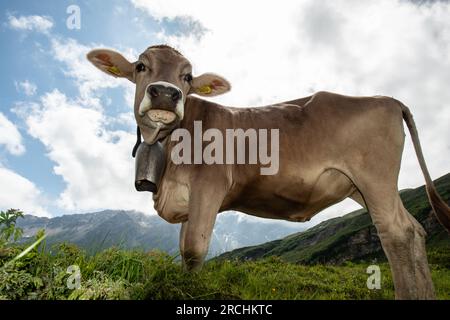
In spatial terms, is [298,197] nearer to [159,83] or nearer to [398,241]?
[398,241]

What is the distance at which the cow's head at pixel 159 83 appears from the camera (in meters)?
5.75

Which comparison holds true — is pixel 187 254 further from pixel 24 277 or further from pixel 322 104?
pixel 322 104

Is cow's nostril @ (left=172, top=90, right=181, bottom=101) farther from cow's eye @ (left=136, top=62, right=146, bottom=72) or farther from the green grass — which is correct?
the green grass

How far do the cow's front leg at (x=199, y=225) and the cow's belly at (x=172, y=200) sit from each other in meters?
0.52

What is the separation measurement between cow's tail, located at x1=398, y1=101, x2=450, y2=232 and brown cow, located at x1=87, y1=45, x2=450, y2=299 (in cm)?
2

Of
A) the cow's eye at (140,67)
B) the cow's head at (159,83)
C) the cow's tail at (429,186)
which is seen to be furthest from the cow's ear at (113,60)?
the cow's tail at (429,186)

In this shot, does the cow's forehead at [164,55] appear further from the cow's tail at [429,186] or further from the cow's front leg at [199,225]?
the cow's tail at [429,186]

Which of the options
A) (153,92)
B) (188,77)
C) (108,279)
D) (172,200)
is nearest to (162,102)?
(153,92)

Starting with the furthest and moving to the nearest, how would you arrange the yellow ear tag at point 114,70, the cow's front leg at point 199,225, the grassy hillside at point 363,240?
the grassy hillside at point 363,240 → the yellow ear tag at point 114,70 → the cow's front leg at point 199,225

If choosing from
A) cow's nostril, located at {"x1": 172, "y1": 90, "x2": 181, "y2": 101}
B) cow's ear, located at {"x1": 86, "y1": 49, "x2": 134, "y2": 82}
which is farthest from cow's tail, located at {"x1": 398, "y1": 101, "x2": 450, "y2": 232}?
cow's ear, located at {"x1": 86, "y1": 49, "x2": 134, "y2": 82}

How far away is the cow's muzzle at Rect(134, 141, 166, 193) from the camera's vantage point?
238 inches

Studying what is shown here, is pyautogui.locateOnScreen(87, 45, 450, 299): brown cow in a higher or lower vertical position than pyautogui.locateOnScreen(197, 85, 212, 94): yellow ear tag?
lower

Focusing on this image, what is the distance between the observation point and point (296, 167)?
19.8 ft
